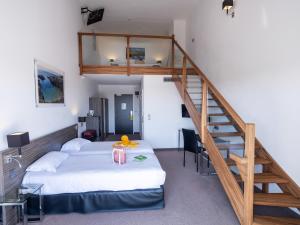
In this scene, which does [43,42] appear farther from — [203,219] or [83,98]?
[203,219]

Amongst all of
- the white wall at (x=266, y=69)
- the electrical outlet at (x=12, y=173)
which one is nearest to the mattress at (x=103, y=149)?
the electrical outlet at (x=12, y=173)

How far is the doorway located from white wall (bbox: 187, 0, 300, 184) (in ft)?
17.1

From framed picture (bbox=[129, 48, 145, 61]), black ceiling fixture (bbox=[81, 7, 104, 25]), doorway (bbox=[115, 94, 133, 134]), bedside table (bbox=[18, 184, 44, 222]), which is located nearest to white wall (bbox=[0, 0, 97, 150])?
bedside table (bbox=[18, 184, 44, 222])

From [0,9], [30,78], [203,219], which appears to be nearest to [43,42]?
[30,78]

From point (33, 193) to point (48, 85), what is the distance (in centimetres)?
179

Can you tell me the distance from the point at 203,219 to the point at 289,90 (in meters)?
2.03

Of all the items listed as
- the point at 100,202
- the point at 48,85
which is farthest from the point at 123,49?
the point at 100,202

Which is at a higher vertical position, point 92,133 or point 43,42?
point 43,42

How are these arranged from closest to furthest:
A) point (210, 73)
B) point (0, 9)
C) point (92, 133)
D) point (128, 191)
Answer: point (0, 9)
point (128, 191)
point (210, 73)
point (92, 133)

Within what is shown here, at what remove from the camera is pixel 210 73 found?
202 inches

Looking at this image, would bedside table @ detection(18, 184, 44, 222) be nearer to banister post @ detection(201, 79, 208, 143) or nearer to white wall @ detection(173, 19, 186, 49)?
banister post @ detection(201, 79, 208, 143)

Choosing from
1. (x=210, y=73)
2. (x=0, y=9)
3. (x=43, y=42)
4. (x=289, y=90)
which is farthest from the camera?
(x=210, y=73)

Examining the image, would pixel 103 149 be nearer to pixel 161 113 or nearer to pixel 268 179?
pixel 161 113

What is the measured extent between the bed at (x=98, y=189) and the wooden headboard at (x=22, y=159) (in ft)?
0.53
